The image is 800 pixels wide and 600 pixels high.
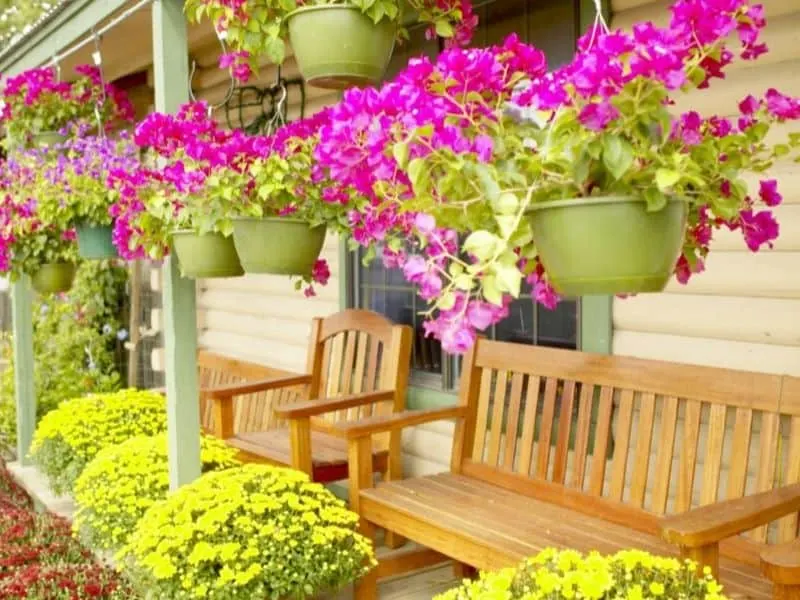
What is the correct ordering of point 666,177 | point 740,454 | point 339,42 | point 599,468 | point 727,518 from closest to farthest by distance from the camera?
point 666,177 → point 727,518 → point 339,42 → point 740,454 → point 599,468

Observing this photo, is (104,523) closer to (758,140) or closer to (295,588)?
(295,588)

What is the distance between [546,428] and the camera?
3082mm

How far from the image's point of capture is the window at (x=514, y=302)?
10.6 feet

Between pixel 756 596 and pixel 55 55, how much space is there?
3883mm

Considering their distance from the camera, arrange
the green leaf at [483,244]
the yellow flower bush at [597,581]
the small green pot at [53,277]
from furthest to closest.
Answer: the small green pot at [53,277] → the yellow flower bush at [597,581] → the green leaf at [483,244]

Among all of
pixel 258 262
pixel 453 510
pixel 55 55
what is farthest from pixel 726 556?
pixel 55 55

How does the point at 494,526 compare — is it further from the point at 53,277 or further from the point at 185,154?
the point at 53,277

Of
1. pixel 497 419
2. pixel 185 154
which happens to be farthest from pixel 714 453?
pixel 185 154

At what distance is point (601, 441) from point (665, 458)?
25 cm

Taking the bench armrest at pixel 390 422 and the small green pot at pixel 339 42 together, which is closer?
the small green pot at pixel 339 42

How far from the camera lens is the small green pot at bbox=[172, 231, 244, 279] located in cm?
274

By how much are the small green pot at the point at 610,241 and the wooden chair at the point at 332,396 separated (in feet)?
6.20

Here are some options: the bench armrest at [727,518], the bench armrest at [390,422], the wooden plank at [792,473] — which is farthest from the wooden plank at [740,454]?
the bench armrest at [390,422]

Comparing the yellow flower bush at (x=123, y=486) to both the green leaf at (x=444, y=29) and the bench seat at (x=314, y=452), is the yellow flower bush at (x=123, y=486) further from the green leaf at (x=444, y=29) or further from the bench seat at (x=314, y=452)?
the green leaf at (x=444, y=29)
